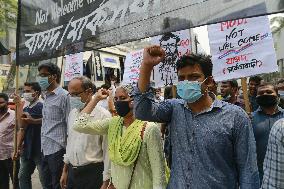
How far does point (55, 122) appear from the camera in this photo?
4727 millimetres

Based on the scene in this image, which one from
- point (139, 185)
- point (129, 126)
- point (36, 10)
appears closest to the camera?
point (139, 185)

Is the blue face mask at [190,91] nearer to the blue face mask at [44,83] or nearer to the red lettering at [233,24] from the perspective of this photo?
the blue face mask at [44,83]

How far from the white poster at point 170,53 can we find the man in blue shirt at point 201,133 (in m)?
3.64

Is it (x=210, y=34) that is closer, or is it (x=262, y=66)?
(x=262, y=66)

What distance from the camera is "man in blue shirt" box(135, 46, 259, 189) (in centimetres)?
222

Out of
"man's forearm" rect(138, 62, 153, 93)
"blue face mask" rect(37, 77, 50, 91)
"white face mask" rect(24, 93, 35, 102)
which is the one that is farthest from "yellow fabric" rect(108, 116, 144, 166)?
"white face mask" rect(24, 93, 35, 102)

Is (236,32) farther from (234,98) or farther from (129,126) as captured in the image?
(129,126)

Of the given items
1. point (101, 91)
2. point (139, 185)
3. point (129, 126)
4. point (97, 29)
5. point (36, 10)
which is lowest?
point (139, 185)

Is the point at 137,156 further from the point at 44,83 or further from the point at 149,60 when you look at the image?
the point at 44,83

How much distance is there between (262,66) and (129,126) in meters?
A: 2.50

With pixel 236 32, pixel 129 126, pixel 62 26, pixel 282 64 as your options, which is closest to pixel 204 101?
pixel 129 126

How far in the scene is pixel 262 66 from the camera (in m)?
4.97

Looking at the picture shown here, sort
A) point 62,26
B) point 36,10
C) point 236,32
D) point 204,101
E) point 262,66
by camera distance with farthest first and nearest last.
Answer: point 236,32
point 262,66
point 36,10
point 62,26
point 204,101

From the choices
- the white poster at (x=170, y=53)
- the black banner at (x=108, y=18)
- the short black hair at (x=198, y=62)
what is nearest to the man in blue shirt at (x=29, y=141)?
the black banner at (x=108, y=18)
